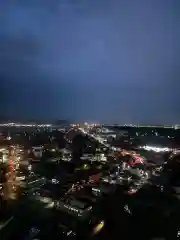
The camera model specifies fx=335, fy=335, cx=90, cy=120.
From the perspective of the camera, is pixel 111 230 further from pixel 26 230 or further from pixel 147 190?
pixel 147 190

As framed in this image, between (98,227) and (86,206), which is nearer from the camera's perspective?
(98,227)

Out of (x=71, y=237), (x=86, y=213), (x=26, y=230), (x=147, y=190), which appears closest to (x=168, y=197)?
(x=147, y=190)

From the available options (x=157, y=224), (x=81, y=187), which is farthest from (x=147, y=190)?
(x=157, y=224)

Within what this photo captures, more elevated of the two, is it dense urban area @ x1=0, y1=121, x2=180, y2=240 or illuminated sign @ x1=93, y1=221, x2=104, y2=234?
dense urban area @ x1=0, y1=121, x2=180, y2=240

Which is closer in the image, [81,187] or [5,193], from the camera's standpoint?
[5,193]

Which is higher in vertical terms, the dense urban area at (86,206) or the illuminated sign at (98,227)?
the dense urban area at (86,206)

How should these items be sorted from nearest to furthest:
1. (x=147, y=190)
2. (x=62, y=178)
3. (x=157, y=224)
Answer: (x=157, y=224)
(x=147, y=190)
(x=62, y=178)

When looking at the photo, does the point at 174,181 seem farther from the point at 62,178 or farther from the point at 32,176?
the point at 32,176

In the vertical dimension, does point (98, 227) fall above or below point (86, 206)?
below

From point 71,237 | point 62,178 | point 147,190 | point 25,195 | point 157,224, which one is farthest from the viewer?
point 62,178
